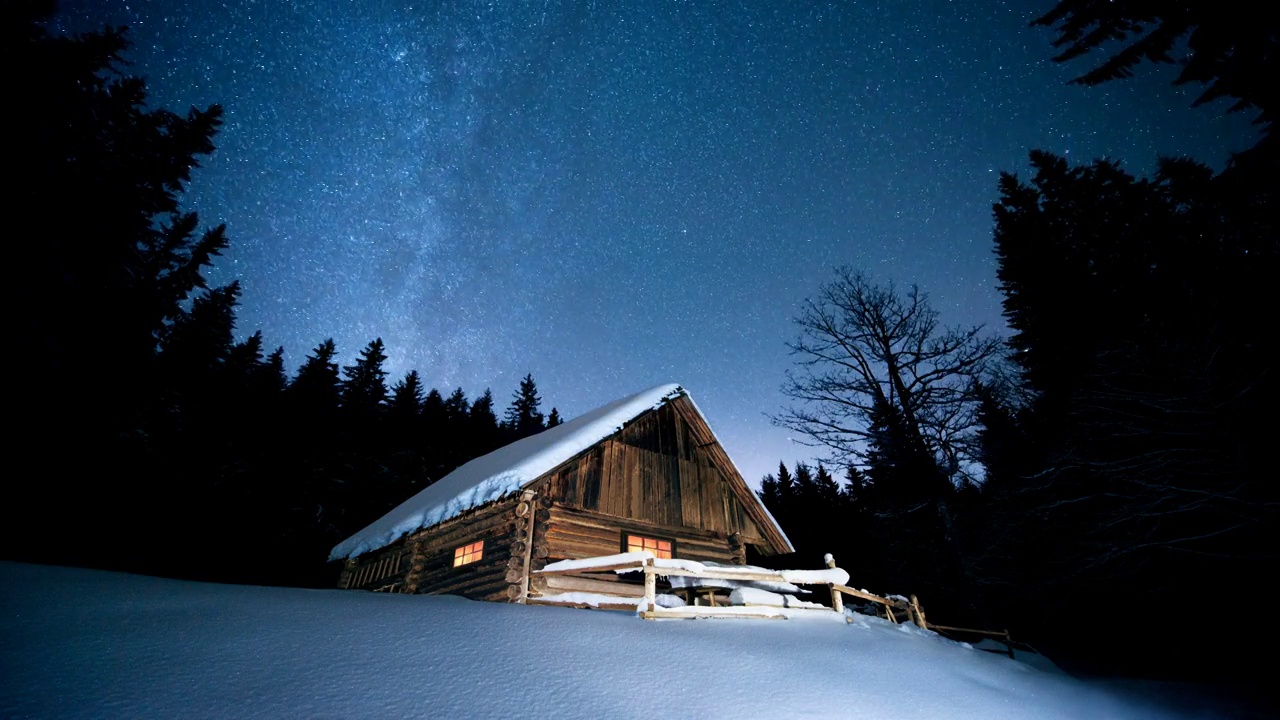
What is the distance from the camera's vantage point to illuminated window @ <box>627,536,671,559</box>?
41.5 feet

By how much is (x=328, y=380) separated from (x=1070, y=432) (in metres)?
43.5

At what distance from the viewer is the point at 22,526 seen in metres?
15.6

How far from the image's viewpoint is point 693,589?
33.1 feet

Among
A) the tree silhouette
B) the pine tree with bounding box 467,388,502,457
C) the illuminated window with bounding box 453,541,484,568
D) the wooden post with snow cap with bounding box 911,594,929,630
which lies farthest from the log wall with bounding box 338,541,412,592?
the pine tree with bounding box 467,388,502,457

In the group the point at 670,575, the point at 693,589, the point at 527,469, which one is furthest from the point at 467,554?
the point at 670,575

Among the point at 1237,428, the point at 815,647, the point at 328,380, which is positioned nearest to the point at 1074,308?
the point at 1237,428

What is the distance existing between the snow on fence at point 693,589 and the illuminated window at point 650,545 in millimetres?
992

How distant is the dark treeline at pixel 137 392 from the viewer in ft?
35.0

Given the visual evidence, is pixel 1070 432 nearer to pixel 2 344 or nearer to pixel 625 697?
pixel 625 697

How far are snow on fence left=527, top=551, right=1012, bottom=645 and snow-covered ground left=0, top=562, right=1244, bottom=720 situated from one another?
40 centimetres

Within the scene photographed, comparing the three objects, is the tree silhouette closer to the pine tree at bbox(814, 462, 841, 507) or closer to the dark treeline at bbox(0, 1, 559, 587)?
the dark treeline at bbox(0, 1, 559, 587)

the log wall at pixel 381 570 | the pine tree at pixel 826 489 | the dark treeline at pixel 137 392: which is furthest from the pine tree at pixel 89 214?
the pine tree at pixel 826 489

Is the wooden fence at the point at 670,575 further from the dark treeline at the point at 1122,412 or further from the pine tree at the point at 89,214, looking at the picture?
the pine tree at the point at 89,214

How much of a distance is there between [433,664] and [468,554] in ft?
29.2
